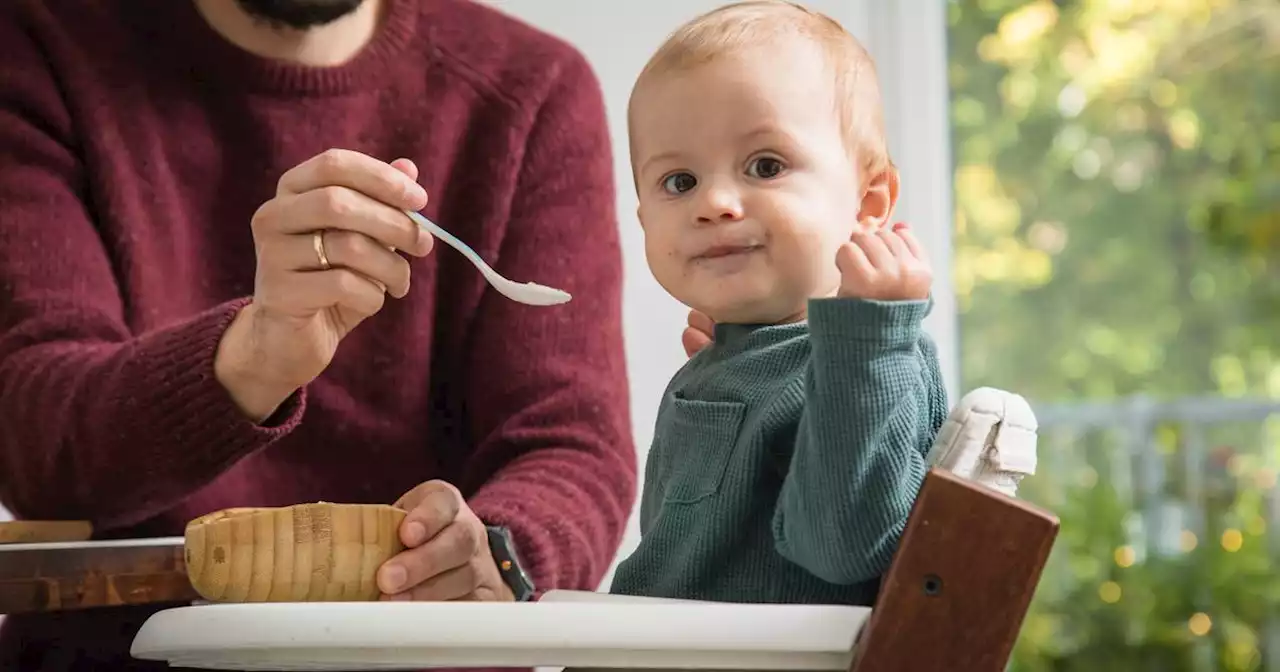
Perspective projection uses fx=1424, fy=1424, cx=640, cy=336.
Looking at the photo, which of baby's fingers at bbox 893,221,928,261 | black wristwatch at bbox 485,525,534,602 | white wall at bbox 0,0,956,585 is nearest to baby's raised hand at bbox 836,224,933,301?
baby's fingers at bbox 893,221,928,261

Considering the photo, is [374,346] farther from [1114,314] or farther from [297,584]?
[1114,314]

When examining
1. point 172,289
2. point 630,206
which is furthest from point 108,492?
point 630,206

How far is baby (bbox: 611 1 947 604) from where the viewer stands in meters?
0.66

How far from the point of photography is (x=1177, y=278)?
9.45 ft

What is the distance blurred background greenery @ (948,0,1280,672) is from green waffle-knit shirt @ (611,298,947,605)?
2.10 meters

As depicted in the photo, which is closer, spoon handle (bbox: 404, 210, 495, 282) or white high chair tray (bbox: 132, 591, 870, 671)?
white high chair tray (bbox: 132, 591, 870, 671)

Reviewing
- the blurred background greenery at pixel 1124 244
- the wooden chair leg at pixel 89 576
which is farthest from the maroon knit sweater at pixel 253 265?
the blurred background greenery at pixel 1124 244

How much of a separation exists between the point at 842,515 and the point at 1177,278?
2.46 m

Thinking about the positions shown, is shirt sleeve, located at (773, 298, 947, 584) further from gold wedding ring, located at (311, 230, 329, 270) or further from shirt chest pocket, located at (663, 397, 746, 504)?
gold wedding ring, located at (311, 230, 329, 270)

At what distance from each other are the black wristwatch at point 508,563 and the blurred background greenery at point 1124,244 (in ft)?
6.25

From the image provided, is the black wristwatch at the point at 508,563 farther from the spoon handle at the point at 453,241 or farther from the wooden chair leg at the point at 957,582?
the wooden chair leg at the point at 957,582

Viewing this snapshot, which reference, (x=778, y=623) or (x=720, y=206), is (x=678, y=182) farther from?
(x=778, y=623)

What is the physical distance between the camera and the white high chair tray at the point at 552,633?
0.56 metres

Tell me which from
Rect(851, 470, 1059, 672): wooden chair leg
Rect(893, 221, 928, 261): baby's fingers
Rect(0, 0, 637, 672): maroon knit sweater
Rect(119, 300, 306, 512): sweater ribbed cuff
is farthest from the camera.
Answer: Rect(0, 0, 637, 672): maroon knit sweater
